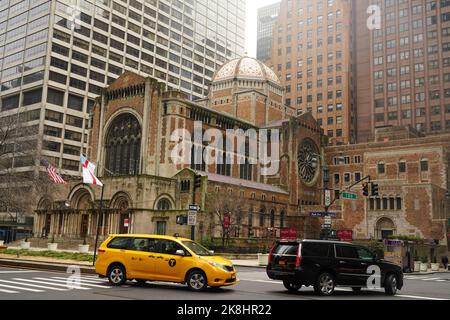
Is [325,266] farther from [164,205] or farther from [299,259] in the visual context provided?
[164,205]

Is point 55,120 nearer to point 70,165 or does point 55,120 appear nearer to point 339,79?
point 70,165

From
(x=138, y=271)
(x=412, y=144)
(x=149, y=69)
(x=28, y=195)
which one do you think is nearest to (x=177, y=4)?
(x=149, y=69)

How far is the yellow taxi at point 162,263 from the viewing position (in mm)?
15578

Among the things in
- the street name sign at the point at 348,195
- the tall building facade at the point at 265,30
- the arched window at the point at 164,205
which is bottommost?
the street name sign at the point at 348,195

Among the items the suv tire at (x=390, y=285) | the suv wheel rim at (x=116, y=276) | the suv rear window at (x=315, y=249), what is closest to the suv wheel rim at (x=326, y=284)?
the suv rear window at (x=315, y=249)

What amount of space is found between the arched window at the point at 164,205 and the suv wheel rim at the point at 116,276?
119ft

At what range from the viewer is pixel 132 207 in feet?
168

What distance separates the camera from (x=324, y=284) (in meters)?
16.1

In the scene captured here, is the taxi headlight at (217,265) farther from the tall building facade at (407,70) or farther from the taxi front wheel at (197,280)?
the tall building facade at (407,70)

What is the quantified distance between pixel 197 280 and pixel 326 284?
4.37 meters

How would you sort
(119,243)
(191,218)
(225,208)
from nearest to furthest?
(119,243), (191,218), (225,208)

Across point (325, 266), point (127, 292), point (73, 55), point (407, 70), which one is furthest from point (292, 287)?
point (407, 70)

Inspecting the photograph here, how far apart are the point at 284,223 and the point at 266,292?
51.9m

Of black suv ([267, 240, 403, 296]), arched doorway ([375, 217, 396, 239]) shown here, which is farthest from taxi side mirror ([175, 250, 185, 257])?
arched doorway ([375, 217, 396, 239])
